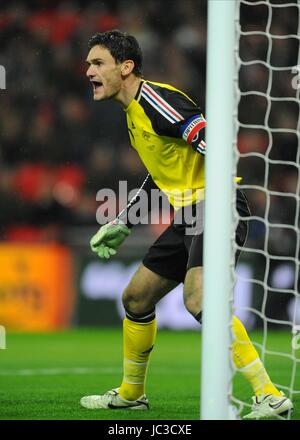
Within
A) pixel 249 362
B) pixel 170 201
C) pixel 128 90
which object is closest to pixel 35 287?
pixel 170 201

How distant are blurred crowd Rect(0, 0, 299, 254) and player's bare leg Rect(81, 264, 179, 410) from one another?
5483 millimetres

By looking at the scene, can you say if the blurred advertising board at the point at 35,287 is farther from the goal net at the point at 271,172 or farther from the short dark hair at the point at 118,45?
the short dark hair at the point at 118,45

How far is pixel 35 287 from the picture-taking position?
9.44 meters

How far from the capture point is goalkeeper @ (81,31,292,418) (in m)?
4.14

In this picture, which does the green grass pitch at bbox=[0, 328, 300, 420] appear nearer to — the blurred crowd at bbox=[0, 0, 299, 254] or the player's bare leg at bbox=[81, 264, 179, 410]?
the player's bare leg at bbox=[81, 264, 179, 410]

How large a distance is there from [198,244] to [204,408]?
942mm

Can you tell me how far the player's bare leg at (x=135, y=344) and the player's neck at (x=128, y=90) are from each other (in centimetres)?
81

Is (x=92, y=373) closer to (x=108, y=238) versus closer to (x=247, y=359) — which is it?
(x=108, y=238)

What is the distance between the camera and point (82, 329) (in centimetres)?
951

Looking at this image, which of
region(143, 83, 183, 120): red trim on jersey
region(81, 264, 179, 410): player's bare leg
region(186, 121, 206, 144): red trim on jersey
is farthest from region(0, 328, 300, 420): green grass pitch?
region(143, 83, 183, 120): red trim on jersey

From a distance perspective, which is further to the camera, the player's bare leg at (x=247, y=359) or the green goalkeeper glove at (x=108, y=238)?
the green goalkeeper glove at (x=108, y=238)

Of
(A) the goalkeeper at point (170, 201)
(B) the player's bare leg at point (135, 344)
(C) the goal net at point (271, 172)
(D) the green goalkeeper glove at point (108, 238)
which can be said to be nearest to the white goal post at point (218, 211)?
(A) the goalkeeper at point (170, 201)

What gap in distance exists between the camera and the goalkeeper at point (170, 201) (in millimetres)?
4137

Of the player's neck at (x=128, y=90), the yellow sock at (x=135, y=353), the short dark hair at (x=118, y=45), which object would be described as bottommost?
the yellow sock at (x=135, y=353)
